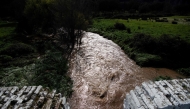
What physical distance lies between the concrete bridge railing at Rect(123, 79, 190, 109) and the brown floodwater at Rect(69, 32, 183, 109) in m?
5.78

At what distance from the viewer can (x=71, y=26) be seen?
71.9 ft

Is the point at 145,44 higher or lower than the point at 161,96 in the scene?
lower

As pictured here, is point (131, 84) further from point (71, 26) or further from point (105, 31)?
point (105, 31)

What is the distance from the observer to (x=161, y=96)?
634 centimetres

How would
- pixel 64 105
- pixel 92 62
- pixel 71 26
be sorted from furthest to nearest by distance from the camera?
pixel 71 26 < pixel 92 62 < pixel 64 105

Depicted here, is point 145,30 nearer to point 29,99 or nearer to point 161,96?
point 161,96

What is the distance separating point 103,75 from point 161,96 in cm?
1029

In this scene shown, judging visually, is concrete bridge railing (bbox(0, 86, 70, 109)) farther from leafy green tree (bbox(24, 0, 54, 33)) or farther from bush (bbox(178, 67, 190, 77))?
leafy green tree (bbox(24, 0, 54, 33))

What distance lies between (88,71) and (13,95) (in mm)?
11110

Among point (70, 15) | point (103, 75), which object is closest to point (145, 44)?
point (103, 75)

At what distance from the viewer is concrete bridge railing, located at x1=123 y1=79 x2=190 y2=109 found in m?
5.94

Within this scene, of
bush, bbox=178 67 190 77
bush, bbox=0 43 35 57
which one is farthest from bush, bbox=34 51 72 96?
bush, bbox=178 67 190 77

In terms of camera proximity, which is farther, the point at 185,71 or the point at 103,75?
the point at 185,71

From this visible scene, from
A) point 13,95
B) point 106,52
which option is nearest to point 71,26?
point 106,52
